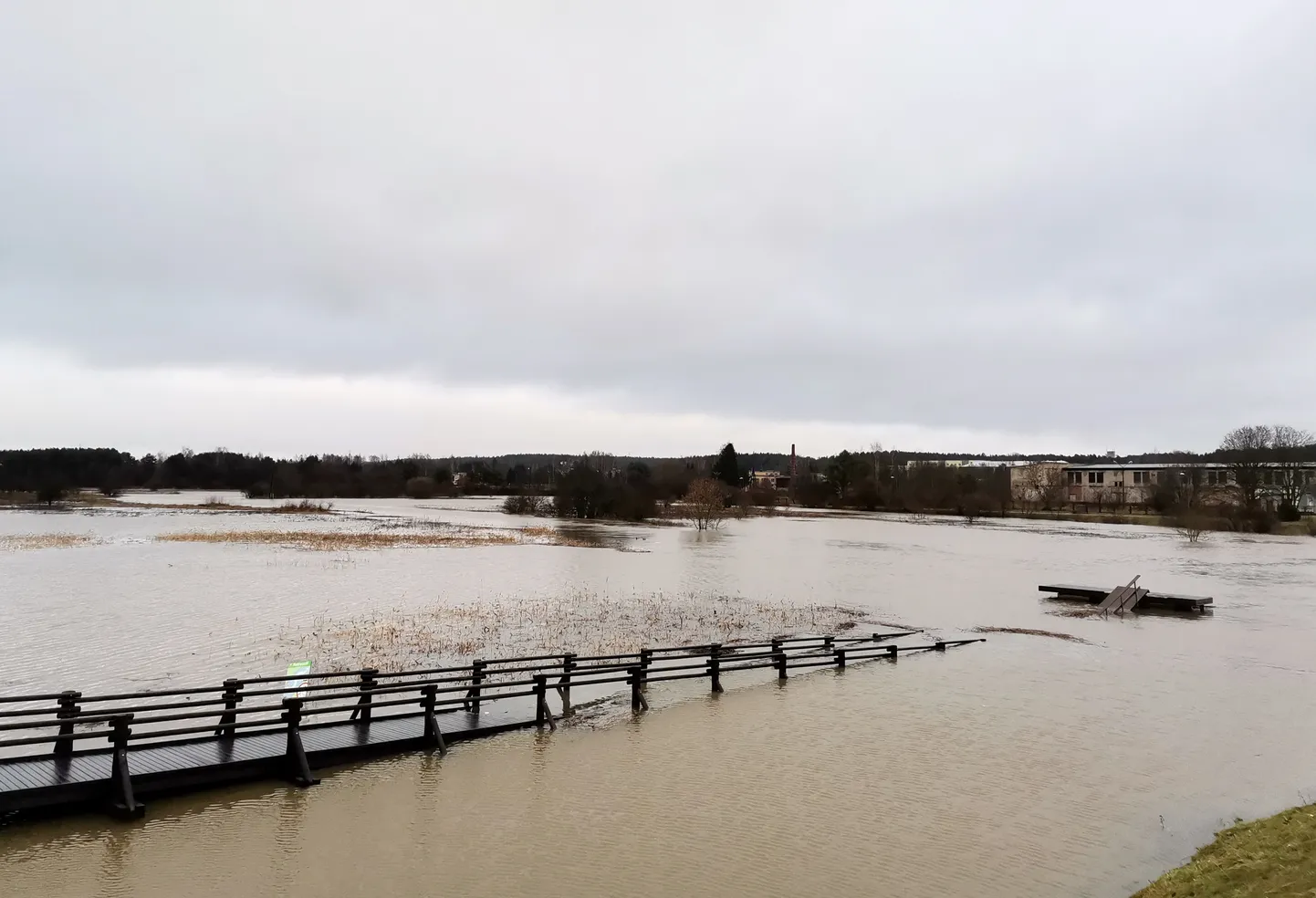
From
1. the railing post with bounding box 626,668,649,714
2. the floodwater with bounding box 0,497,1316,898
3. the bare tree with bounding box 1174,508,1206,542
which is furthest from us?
the bare tree with bounding box 1174,508,1206,542

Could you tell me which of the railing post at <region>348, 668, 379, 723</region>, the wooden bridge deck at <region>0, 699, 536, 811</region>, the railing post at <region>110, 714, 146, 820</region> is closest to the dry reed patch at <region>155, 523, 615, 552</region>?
the railing post at <region>348, 668, 379, 723</region>

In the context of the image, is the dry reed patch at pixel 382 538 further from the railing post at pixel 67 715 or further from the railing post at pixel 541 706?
the railing post at pixel 67 715

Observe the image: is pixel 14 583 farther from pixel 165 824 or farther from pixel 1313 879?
pixel 1313 879

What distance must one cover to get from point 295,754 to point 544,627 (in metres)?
14.6

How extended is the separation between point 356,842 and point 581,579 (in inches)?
1153

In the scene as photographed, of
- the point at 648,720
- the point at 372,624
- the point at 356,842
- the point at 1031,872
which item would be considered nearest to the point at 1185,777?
the point at 1031,872

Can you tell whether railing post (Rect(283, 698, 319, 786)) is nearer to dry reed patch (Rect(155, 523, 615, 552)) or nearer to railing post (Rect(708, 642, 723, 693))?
railing post (Rect(708, 642, 723, 693))

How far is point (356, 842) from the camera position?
10.8 metres

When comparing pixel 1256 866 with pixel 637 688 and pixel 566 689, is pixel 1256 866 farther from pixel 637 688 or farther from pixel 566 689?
pixel 566 689

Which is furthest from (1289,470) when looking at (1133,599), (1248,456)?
(1133,599)

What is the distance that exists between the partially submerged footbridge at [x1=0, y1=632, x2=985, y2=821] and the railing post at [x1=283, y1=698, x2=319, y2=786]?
19 mm

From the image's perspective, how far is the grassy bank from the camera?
8320 mm

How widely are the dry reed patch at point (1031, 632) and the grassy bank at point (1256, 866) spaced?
18.2 metres

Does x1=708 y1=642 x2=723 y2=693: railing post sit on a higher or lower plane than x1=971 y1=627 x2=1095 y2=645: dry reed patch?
higher
